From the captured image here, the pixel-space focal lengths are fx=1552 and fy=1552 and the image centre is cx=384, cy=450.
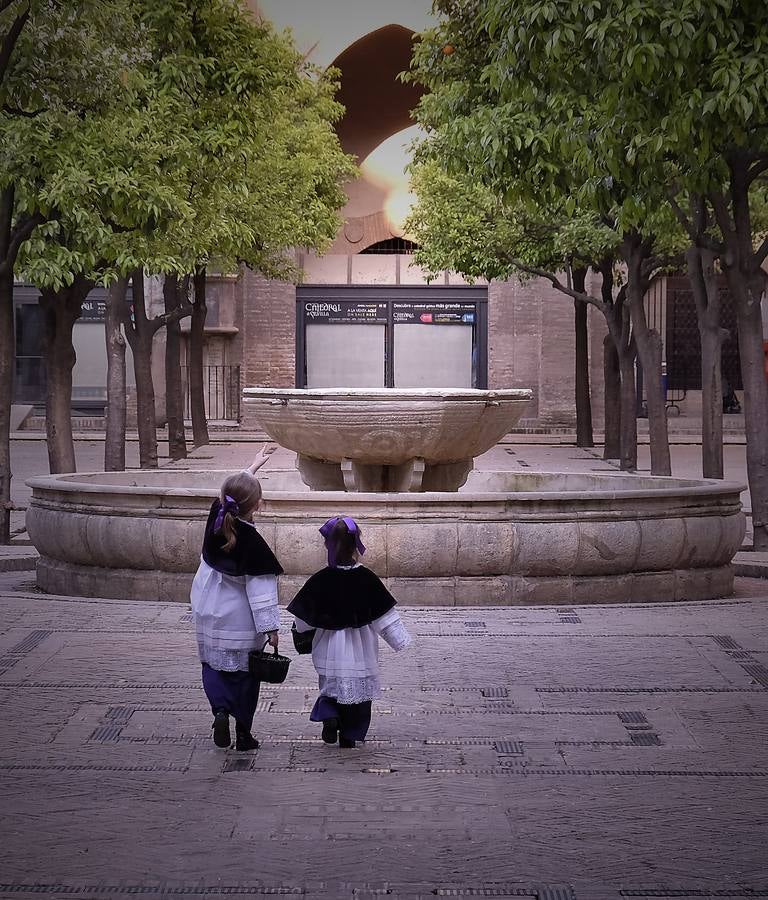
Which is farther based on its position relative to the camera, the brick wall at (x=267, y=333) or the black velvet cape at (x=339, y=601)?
the brick wall at (x=267, y=333)

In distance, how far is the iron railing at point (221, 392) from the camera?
39125 mm

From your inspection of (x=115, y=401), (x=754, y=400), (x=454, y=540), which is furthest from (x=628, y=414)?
(x=454, y=540)

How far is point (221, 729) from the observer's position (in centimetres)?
631

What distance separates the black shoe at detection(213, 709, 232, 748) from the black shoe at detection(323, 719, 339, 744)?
402 millimetres

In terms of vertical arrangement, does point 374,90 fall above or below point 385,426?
above

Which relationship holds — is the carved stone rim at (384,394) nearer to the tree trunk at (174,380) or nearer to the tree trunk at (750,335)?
the tree trunk at (750,335)

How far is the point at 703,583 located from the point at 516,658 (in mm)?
3055

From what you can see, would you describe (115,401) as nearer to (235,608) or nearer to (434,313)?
(235,608)

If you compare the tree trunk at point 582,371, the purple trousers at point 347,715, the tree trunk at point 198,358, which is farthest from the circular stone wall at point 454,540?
the tree trunk at point 582,371

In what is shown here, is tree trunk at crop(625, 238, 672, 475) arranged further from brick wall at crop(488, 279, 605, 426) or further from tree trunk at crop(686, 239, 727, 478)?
brick wall at crop(488, 279, 605, 426)

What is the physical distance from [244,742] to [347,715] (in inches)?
17.0

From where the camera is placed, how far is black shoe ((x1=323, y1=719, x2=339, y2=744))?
6.41 m

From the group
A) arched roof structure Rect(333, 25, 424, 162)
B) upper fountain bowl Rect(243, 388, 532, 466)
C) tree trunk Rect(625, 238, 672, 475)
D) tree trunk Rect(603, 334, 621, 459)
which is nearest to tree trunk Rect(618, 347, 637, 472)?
tree trunk Rect(603, 334, 621, 459)

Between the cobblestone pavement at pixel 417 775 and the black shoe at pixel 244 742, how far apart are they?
0.06m
